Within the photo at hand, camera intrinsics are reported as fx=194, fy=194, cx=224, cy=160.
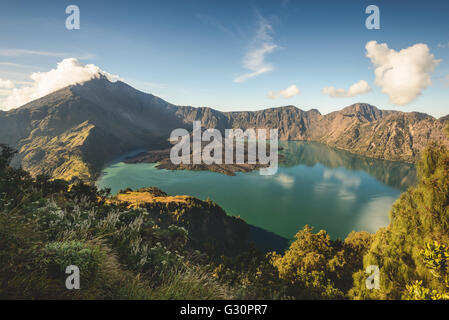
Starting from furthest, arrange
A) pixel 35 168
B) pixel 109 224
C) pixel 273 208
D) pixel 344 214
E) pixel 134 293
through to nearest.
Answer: pixel 35 168, pixel 273 208, pixel 344 214, pixel 109 224, pixel 134 293

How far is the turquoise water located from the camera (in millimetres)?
62375

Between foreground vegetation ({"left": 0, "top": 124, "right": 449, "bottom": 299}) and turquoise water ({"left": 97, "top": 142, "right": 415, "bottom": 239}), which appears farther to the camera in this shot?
turquoise water ({"left": 97, "top": 142, "right": 415, "bottom": 239})

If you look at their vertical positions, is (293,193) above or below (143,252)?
below

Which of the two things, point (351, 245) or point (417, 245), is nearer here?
point (417, 245)

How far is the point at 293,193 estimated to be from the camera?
296ft

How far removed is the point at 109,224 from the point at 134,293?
10.7ft

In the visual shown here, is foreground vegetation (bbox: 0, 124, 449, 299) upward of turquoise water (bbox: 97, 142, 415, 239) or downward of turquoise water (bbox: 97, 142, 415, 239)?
upward

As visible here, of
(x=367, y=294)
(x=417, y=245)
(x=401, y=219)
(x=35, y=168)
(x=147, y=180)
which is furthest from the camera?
(x=35, y=168)

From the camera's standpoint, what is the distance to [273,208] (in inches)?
2899

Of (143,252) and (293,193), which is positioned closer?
(143,252)

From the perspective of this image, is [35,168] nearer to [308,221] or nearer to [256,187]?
[256,187]

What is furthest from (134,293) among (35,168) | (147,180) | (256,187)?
(35,168)

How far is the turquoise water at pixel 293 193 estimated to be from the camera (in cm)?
6238
